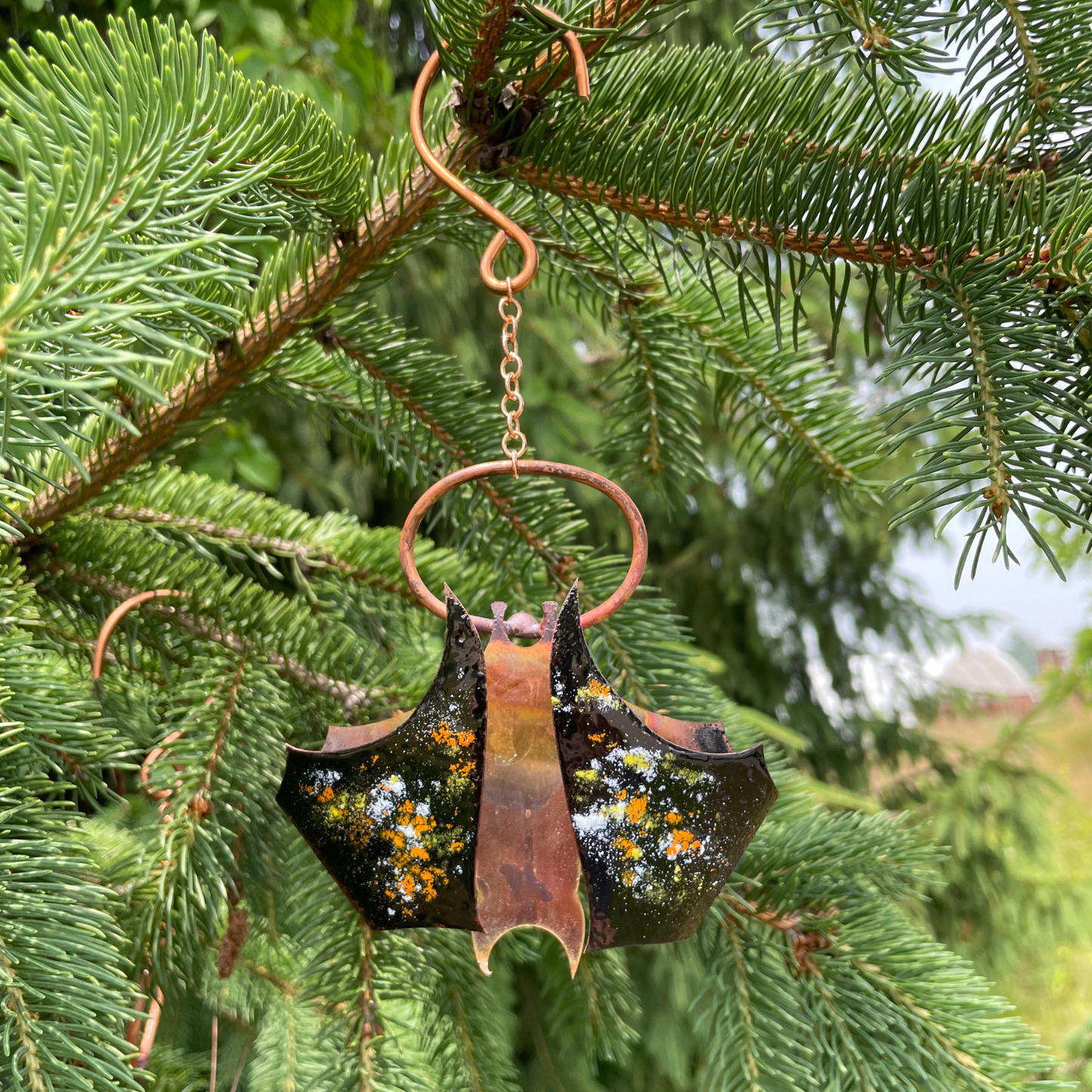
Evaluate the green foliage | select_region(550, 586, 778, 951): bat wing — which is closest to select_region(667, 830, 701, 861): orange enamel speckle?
select_region(550, 586, 778, 951): bat wing

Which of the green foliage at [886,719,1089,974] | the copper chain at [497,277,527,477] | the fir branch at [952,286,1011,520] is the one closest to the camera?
the fir branch at [952,286,1011,520]

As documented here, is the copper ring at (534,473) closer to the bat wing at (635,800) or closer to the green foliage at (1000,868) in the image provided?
the bat wing at (635,800)

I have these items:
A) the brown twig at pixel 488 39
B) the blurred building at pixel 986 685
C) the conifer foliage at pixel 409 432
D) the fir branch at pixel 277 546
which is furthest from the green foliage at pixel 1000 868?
the brown twig at pixel 488 39

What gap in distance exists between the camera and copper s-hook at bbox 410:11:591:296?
17.5 inches

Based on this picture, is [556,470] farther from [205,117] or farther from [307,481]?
[307,481]

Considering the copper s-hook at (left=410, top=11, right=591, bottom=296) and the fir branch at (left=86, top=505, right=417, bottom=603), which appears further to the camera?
the fir branch at (left=86, top=505, right=417, bottom=603)

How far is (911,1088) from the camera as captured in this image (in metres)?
0.52

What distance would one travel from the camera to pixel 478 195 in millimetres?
497

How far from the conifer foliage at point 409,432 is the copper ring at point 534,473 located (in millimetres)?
117

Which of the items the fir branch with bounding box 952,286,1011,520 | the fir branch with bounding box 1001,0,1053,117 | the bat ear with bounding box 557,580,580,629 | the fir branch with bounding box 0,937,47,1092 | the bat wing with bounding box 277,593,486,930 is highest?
the fir branch with bounding box 1001,0,1053,117

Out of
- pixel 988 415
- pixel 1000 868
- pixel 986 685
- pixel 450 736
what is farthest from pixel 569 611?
pixel 986 685

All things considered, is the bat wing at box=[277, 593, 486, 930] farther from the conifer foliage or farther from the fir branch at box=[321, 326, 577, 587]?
the fir branch at box=[321, 326, 577, 587]

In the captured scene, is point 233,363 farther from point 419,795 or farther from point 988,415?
point 988,415

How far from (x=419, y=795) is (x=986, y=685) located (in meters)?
5.29
